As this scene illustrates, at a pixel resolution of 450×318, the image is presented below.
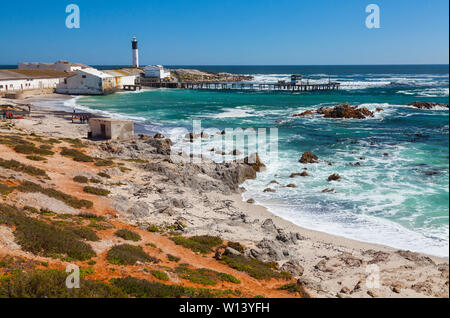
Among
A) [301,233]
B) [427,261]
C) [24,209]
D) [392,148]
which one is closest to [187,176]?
[301,233]

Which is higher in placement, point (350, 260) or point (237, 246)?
point (237, 246)

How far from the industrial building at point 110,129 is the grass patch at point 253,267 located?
20873 millimetres

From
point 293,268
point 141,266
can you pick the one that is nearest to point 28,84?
point 141,266

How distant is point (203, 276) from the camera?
1071 centimetres

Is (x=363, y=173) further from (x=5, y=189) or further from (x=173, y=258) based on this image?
(x=5, y=189)

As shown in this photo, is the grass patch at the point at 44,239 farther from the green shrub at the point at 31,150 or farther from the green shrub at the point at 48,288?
the green shrub at the point at 31,150

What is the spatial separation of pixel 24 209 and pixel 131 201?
5011 mm

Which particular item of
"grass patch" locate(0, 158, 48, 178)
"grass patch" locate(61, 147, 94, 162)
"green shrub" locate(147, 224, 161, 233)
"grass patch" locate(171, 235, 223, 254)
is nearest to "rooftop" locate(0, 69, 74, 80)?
"grass patch" locate(61, 147, 94, 162)

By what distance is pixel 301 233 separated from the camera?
16.1m

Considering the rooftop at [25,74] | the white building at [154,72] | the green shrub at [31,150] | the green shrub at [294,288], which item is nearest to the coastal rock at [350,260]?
the green shrub at [294,288]

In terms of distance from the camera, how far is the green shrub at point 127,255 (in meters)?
11.0

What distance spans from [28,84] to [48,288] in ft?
241

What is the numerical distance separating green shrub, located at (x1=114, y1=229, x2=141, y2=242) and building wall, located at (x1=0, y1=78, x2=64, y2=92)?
62.3m
